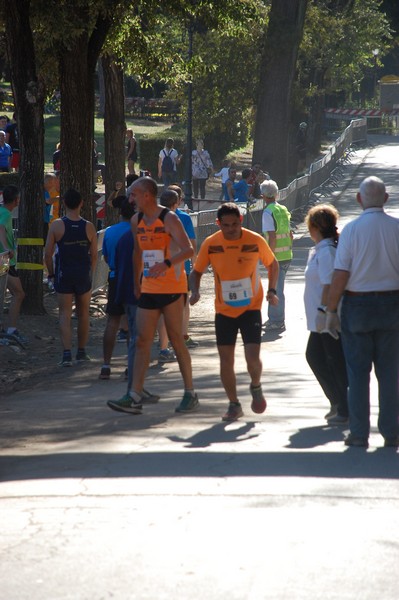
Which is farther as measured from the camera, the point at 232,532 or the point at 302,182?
the point at 302,182

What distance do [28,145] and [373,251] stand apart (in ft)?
29.1

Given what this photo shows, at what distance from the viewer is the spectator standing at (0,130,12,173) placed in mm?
29000

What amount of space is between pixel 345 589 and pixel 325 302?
13.2ft

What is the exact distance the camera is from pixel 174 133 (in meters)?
49.1

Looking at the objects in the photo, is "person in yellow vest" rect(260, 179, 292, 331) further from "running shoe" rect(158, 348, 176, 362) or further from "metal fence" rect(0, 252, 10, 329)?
"metal fence" rect(0, 252, 10, 329)

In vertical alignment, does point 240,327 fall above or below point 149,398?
above

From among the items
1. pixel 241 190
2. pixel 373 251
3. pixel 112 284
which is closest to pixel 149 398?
pixel 112 284

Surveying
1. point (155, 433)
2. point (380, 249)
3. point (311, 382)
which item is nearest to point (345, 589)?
point (380, 249)

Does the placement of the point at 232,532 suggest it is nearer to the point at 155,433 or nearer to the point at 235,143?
the point at 155,433

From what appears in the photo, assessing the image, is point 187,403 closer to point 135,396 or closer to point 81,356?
point 135,396

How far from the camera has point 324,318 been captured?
9.29m

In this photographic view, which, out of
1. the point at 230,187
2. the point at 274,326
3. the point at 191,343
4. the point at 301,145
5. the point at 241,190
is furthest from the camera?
the point at 301,145

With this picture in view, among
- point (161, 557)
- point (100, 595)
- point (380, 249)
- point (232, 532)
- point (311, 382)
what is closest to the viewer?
point (100, 595)

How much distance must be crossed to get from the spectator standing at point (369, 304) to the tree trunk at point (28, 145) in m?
8.58
